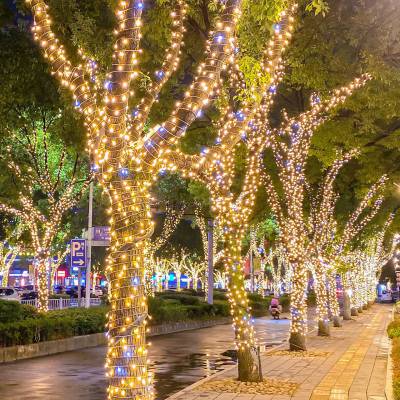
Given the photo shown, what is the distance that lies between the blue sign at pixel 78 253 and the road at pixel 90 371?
4.11 m

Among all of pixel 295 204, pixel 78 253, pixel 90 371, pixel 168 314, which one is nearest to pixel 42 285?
pixel 78 253

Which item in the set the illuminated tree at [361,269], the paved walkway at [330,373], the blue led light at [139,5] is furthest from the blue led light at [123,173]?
the illuminated tree at [361,269]

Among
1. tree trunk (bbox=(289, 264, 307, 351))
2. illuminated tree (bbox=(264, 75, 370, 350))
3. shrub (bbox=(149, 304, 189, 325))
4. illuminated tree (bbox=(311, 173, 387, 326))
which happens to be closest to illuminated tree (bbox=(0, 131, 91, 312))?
shrub (bbox=(149, 304, 189, 325))

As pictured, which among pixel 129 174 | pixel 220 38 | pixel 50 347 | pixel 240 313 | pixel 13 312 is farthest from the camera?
pixel 50 347

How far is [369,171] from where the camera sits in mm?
21125

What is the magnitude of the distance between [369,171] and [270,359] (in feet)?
24.5

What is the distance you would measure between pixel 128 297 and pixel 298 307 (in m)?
12.9

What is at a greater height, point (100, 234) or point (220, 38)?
point (100, 234)

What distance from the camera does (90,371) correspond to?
15.3 m

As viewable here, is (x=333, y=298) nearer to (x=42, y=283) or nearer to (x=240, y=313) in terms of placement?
(x=42, y=283)

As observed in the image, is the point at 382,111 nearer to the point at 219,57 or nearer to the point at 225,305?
the point at 219,57

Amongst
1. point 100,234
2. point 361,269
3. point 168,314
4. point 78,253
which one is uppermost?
point 361,269

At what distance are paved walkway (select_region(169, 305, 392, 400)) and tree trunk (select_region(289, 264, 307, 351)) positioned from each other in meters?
0.88

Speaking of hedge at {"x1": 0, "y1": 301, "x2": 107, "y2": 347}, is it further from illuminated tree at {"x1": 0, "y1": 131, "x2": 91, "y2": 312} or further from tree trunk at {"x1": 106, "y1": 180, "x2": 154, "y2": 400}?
tree trunk at {"x1": 106, "y1": 180, "x2": 154, "y2": 400}
